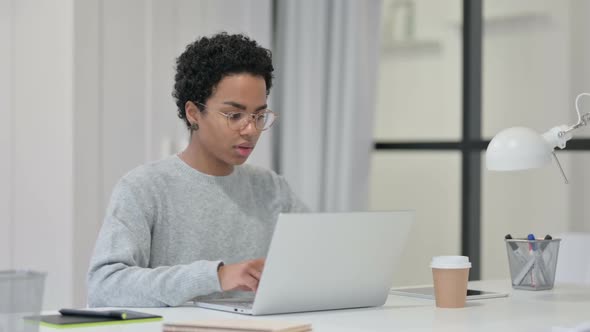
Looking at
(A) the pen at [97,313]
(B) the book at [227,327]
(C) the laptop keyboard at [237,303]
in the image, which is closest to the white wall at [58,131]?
(C) the laptop keyboard at [237,303]

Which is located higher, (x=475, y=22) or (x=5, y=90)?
(x=475, y=22)

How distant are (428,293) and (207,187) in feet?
2.01

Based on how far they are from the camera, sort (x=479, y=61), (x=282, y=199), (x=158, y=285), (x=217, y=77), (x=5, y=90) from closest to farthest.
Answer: (x=158, y=285), (x=217, y=77), (x=282, y=199), (x=5, y=90), (x=479, y=61)

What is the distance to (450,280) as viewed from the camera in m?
1.97

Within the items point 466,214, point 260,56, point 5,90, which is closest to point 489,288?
point 260,56

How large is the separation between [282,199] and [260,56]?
0.40 meters

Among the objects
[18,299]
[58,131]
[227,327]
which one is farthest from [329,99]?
[18,299]

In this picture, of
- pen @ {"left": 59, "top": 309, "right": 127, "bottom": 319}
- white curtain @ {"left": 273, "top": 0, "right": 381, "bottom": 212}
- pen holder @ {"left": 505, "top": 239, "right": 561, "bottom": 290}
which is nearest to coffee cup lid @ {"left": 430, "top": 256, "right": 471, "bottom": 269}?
pen holder @ {"left": 505, "top": 239, "right": 561, "bottom": 290}

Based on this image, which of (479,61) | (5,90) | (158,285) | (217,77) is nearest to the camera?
(158,285)

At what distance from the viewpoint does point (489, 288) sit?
239 centimetres

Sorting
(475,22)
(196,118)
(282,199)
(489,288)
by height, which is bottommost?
(489,288)

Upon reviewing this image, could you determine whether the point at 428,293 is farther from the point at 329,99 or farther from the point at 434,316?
the point at 329,99

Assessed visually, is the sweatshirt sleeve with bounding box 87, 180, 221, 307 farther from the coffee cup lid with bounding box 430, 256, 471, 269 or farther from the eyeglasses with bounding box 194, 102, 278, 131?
the coffee cup lid with bounding box 430, 256, 471, 269

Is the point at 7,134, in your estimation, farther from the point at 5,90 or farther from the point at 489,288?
the point at 489,288
